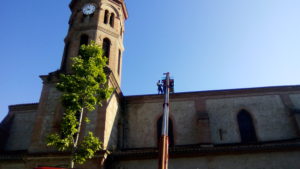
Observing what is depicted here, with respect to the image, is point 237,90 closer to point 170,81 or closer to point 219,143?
point 219,143

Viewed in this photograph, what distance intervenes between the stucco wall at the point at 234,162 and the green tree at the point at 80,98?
3914 millimetres

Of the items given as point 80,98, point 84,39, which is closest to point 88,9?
point 84,39

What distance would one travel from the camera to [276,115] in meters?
18.7

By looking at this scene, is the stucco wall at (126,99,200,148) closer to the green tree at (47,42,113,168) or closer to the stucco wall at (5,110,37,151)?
the green tree at (47,42,113,168)

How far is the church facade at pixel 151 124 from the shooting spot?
15312 millimetres

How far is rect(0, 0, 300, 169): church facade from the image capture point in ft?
50.2

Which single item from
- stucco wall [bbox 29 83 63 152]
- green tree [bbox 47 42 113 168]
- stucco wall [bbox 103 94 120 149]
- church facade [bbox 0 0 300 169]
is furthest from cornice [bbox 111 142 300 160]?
stucco wall [bbox 29 83 63 152]

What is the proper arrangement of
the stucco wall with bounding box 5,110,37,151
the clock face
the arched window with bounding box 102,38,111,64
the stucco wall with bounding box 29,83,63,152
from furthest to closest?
the clock face → the arched window with bounding box 102,38,111,64 → the stucco wall with bounding box 5,110,37,151 → the stucco wall with bounding box 29,83,63,152

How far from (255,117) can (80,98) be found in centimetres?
1197

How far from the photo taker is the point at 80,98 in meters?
12.6

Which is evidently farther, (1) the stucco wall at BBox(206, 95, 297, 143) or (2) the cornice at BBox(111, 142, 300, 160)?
(1) the stucco wall at BBox(206, 95, 297, 143)

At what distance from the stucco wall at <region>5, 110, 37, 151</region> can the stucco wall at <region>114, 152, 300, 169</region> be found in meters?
7.79

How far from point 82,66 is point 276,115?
13.2 m

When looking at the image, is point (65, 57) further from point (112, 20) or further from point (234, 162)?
point (234, 162)
